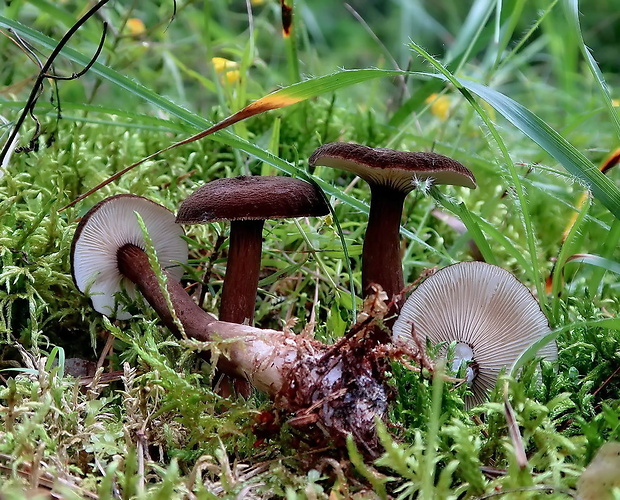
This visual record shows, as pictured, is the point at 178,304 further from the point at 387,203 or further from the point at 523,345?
the point at 523,345

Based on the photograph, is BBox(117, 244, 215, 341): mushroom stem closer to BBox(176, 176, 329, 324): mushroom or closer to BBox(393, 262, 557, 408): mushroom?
BBox(176, 176, 329, 324): mushroom

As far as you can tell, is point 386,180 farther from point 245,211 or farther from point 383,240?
point 245,211

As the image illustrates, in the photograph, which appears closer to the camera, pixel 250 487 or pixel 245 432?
pixel 250 487

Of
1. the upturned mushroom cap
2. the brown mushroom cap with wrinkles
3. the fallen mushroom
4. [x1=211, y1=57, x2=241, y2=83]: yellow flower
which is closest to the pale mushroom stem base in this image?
the fallen mushroom

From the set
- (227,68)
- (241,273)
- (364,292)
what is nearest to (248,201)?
(241,273)

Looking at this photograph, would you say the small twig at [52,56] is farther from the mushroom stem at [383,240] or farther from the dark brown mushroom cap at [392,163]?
the mushroom stem at [383,240]

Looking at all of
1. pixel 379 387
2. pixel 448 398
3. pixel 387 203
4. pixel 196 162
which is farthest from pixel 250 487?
pixel 196 162

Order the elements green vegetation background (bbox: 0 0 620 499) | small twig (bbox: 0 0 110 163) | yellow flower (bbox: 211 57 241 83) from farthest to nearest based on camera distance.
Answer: yellow flower (bbox: 211 57 241 83), small twig (bbox: 0 0 110 163), green vegetation background (bbox: 0 0 620 499)
